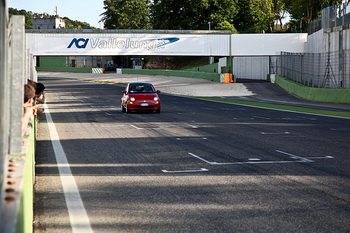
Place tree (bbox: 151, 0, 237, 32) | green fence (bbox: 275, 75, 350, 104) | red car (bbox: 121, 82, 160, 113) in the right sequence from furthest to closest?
tree (bbox: 151, 0, 237, 32)
green fence (bbox: 275, 75, 350, 104)
red car (bbox: 121, 82, 160, 113)

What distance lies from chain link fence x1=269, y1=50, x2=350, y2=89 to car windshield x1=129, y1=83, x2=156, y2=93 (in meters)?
15.9

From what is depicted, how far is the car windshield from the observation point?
28.6m

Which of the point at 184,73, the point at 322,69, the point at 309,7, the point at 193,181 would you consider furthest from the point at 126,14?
the point at 193,181

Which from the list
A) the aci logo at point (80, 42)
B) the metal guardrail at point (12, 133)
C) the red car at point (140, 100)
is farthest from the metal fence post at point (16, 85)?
the aci logo at point (80, 42)

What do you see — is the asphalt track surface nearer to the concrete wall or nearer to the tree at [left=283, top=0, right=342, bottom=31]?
the concrete wall

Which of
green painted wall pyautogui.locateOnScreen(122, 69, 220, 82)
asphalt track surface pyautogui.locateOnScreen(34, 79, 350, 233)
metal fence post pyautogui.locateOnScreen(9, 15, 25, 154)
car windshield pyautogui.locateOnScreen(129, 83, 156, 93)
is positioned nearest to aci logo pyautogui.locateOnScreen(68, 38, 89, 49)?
green painted wall pyautogui.locateOnScreen(122, 69, 220, 82)

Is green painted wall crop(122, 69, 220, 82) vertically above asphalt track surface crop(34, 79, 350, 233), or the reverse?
green painted wall crop(122, 69, 220, 82)

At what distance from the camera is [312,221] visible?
6.86m

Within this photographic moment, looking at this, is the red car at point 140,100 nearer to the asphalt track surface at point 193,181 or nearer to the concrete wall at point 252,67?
the asphalt track surface at point 193,181

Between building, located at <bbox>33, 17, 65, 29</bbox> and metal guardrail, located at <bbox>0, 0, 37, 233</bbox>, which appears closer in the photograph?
metal guardrail, located at <bbox>0, 0, 37, 233</bbox>

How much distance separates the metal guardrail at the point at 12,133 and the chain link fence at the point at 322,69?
35704 millimetres

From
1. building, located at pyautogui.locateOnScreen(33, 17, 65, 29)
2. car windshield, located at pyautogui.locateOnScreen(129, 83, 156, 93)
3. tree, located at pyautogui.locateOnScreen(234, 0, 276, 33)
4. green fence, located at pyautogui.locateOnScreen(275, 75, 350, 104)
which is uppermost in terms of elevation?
building, located at pyautogui.locateOnScreen(33, 17, 65, 29)

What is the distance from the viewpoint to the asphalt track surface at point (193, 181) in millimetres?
6945

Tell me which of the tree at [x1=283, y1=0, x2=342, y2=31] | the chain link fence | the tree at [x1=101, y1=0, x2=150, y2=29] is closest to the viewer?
the chain link fence
